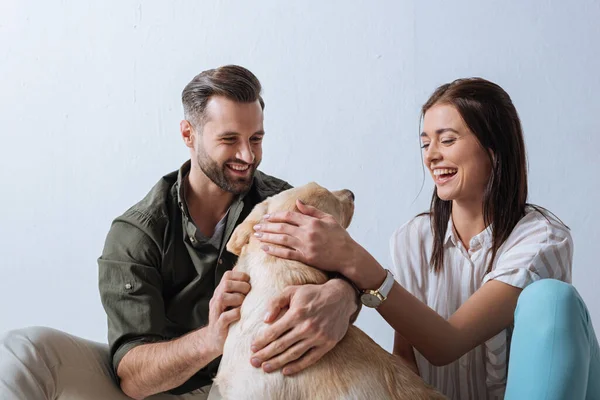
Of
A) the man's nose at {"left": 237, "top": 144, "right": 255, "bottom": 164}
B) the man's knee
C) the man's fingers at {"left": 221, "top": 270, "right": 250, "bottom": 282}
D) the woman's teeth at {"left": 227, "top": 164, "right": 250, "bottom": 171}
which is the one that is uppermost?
the man's nose at {"left": 237, "top": 144, "right": 255, "bottom": 164}

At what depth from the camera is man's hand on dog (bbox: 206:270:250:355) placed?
1594 millimetres

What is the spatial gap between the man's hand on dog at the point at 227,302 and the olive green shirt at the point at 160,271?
387 mm

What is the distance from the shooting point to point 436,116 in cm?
199

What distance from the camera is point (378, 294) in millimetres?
1703

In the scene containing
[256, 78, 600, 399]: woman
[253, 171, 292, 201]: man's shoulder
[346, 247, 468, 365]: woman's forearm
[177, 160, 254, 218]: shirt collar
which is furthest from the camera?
[253, 171, 292, 201]: man's shoulder

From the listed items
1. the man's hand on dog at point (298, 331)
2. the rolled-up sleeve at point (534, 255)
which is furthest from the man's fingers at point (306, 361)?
the rolled-up sleeve at point (534, 255)

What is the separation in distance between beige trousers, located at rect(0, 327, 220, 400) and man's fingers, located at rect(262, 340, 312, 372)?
0.27m

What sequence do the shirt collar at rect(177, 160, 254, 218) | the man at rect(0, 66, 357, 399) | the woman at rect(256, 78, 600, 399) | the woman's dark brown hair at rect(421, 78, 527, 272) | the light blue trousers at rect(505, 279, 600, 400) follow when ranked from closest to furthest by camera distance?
1. the light blue trousers at rect(505, 279, 600, 400)
2. the woman at rect(256, 78, 600, 399)
3. the man at rect(0, 66, 357, 399)
4. the woman's dark brown hair at rect(421, 78, 527, 272)
5. the shirt collar at rect(177, 160, 254, 218)

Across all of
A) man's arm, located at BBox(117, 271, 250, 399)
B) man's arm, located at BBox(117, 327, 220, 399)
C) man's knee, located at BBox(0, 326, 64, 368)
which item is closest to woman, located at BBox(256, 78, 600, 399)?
man's arm, located at BBox(117, 271, 250, 399)

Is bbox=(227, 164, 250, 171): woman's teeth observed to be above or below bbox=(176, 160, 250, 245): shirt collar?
above

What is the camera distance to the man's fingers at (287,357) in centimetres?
150

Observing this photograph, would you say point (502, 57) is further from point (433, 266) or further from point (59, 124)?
point (59, 124)

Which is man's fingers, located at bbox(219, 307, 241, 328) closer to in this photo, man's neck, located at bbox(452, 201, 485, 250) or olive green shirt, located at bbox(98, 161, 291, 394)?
olive green shirt, located at bbox(98, 161, 291, 394)

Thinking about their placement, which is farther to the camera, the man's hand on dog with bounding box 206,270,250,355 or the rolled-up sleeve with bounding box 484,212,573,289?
the rolled-up sleeve with bounding box 484,212,573,289
